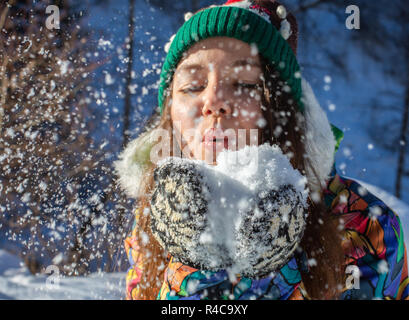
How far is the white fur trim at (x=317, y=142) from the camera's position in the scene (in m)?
1.22

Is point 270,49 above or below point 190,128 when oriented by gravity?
above

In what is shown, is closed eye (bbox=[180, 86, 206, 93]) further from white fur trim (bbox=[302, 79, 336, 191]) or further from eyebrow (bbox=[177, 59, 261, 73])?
white fur trim (bbox=[302, 79, 336, 191])

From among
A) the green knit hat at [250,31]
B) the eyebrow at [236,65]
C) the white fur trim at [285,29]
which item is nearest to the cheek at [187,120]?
the eyebrow at [236,65]

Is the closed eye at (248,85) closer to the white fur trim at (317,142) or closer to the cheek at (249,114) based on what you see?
the cheek at (249,114)

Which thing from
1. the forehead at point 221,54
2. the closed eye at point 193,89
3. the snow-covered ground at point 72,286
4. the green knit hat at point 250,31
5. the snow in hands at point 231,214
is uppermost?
the green knit hat at point 250,31

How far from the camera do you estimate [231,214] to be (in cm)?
75

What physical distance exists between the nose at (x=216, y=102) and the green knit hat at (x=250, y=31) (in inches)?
10.0

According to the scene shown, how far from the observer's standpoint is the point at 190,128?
1083 millimetres

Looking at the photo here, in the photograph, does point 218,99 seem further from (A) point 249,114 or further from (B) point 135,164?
(B) point 135,164

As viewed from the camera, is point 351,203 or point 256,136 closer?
point 256,136

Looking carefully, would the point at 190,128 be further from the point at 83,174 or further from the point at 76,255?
the point at 76,255

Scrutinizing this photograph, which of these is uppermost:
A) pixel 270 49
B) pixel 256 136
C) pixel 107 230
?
pixel 270 49
